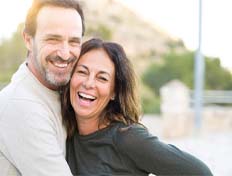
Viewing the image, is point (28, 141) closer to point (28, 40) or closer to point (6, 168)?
point (6, 168)

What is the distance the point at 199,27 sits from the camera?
13.5 meters

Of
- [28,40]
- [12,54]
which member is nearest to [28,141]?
[28,40]

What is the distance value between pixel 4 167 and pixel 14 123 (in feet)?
0.67

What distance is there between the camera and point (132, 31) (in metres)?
27.7

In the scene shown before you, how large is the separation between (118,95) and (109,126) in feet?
0.55

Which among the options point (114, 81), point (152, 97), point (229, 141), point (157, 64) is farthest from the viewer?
point (157, 64)

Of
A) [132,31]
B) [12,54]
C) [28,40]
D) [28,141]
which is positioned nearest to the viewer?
[28,141]

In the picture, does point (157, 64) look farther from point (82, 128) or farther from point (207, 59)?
point (82, 128)

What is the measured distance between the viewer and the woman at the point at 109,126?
2.44 m

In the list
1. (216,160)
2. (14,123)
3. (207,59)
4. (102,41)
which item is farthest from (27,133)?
(207,59)

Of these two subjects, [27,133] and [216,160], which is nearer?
[27,133]

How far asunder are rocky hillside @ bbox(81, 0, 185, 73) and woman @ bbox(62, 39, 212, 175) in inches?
807

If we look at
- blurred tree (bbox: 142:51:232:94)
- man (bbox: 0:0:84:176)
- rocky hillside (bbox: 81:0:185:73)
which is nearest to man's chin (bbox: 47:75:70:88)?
man (bbox: 0:0:84:176)

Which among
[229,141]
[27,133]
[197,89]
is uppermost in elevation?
[27,133]
